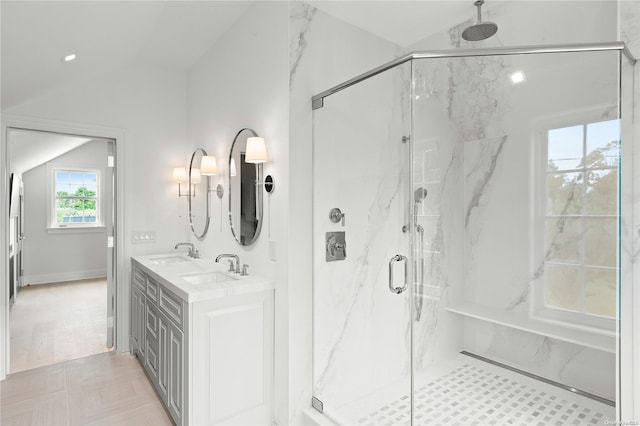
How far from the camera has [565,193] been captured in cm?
214

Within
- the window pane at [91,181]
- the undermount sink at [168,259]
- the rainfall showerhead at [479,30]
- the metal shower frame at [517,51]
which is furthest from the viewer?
the window pane at [91,181]

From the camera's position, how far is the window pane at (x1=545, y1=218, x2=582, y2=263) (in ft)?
6.88

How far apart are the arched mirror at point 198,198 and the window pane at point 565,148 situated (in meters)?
2.70

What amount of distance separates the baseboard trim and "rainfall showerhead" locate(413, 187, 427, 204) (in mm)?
6721

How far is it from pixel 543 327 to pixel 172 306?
94.4 inches

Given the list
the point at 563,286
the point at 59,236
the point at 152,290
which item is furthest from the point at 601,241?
the point at 59,236

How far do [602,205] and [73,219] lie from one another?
760 cm

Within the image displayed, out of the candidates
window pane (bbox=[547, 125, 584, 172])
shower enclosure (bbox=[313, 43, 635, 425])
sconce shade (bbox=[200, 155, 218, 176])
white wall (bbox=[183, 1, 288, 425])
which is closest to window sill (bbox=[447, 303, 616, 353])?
shower enclosure (bbox=[313, 43, 635, 425])

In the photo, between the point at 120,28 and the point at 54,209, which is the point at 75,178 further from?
the point at 120,28

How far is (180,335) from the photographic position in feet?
6.66

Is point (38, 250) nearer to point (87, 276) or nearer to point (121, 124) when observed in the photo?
point (87, 276)

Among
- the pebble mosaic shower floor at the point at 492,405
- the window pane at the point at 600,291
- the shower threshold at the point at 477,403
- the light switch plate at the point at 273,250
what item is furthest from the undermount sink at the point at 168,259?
the window pane at the point at 600,291

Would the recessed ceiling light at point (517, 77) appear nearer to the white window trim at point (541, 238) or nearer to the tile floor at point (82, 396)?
the white window trim at point (541, 238)

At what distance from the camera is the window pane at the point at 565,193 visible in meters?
2.05
